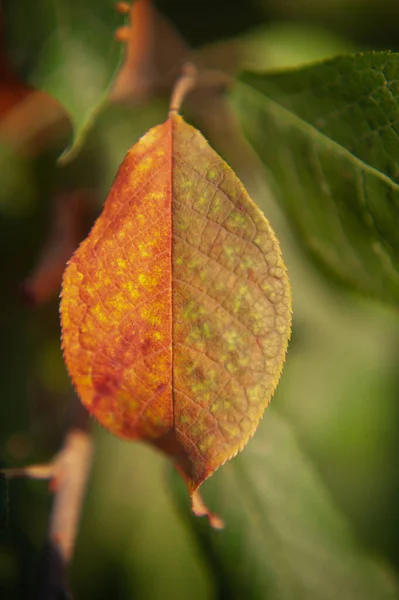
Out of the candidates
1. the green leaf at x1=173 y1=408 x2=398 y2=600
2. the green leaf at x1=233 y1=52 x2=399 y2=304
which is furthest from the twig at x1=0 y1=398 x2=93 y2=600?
the green leaf at x1=233 y1=52 x2=399 y2=304

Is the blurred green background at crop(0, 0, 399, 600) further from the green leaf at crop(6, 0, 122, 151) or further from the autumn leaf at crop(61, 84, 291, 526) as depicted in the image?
the autumn leaf at crop(61, 84, 291, 526)

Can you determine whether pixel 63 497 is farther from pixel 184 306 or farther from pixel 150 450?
pixel 150 450

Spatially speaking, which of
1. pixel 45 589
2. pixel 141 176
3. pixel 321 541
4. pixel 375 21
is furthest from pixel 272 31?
pixel 45 589

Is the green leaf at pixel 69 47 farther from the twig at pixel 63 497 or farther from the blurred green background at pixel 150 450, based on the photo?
the twig at pixel 63 497

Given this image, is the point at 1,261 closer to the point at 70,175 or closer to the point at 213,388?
the point at 70,175

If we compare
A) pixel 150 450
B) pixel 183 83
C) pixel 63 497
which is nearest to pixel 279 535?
pixel 63 497

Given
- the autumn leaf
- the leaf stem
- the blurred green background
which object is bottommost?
the blurred green background
